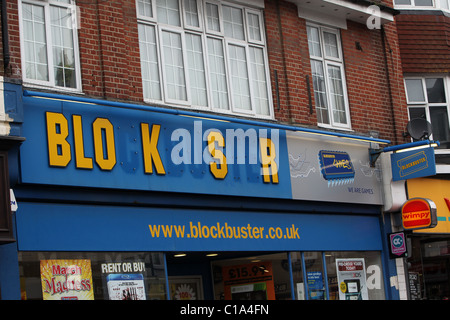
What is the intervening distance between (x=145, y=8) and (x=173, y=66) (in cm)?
106

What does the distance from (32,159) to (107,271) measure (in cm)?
197

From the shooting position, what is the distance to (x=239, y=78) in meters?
14.0

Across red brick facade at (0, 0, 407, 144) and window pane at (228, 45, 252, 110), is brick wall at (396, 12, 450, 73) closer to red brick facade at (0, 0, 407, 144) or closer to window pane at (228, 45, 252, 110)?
red brick facade at (0, 0, 407, 144)

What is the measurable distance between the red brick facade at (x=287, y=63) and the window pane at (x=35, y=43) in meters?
0.29

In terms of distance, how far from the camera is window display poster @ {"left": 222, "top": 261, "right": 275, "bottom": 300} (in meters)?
14.1

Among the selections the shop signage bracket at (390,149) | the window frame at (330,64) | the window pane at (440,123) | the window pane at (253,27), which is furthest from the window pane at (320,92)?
the window pane at (440,123)

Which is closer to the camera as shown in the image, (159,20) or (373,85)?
(159,20)

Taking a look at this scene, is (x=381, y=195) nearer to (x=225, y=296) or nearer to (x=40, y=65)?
(x=225, y=296)

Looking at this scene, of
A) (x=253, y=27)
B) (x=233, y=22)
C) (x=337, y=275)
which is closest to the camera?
(x=233, y=22)

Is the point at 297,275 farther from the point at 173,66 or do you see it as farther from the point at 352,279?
the point at 173,66

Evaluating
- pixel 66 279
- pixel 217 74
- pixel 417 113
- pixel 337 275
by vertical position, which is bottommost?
pixel 337 275

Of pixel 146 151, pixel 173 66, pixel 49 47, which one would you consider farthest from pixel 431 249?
pixel 49 47

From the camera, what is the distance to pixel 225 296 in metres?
14.7
